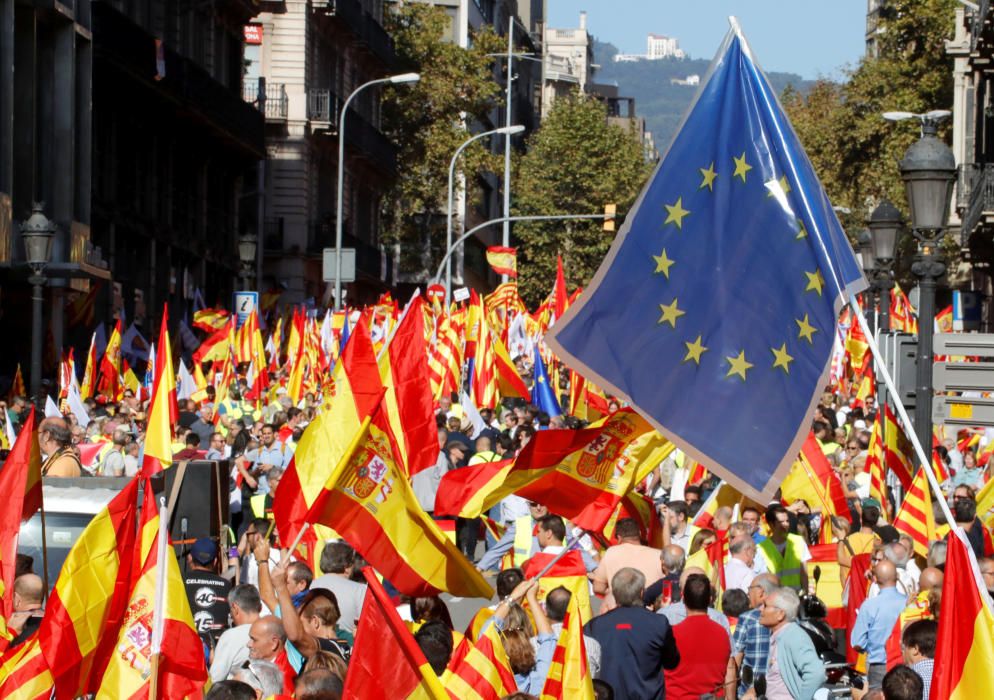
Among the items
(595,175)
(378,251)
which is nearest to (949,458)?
(378,251)

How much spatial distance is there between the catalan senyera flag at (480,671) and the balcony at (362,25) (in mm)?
45580

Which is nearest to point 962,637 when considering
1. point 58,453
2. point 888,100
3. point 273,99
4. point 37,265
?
point 58,453

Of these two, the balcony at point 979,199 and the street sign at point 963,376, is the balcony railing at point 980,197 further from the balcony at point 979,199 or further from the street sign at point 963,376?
the street sign at point 963,376

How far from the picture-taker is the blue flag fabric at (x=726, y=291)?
285 inches

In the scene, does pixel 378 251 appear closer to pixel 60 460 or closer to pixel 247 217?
pixel 247 217

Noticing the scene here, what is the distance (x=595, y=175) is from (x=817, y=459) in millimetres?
57862

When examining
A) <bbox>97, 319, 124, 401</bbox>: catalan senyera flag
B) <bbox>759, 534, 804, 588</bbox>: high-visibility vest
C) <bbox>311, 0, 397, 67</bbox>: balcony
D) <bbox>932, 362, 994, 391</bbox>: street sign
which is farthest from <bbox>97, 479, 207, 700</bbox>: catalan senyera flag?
<bbox>311, 0, 397, 67</bbox>: balcony

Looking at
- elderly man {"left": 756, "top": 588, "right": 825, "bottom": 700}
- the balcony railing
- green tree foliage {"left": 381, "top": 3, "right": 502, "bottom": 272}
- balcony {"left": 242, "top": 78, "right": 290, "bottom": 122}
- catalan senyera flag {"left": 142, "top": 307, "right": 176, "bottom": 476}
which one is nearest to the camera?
elderly man {"left": 756, "top": 588, "right": 825, "bottom": 700}

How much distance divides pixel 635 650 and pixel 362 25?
5061cm

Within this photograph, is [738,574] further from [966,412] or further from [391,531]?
[391,531]

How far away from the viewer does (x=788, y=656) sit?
9.33 metres

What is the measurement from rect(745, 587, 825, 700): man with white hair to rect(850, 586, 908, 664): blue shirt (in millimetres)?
1159

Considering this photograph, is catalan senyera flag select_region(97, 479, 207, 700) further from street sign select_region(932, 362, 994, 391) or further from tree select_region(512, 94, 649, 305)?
tree select_region(512, 94, 649, 305)

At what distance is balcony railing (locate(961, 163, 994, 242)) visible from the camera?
108 ft
